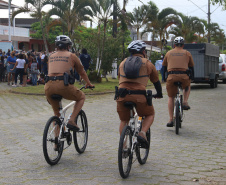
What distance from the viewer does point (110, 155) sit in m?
6.44

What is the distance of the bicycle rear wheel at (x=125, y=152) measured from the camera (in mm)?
4918

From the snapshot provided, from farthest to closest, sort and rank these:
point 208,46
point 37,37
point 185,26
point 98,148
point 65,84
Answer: point 37,37 < point 185,26 < point 208,46 < point 98,148 < point 65,84

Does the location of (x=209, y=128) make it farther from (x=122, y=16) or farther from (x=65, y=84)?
(x=122, y=16)

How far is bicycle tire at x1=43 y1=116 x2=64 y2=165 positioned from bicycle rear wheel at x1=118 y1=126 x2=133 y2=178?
1068 mm

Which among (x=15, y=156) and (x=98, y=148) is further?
(x=98, y=148)

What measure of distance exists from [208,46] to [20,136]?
571 inches

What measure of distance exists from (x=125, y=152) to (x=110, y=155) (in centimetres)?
139

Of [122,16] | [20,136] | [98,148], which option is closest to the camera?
[98,148]

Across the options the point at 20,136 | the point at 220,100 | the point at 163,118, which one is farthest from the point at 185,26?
the point at 20,136

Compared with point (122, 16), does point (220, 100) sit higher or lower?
lower

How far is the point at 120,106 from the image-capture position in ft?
17.5

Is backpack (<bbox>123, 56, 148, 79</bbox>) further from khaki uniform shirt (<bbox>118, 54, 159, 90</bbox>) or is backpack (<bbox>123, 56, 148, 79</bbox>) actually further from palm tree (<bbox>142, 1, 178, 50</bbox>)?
palm tree (<bbox>142, 1, 178, 50</bbox>)

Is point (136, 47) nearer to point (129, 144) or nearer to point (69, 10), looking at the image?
point (129, 144)

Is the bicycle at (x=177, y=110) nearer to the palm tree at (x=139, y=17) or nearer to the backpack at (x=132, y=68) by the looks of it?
the backpack at (x=132, y=68)
